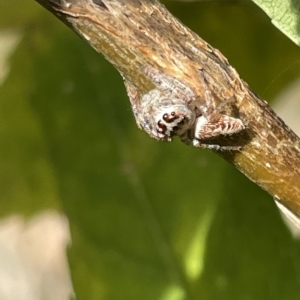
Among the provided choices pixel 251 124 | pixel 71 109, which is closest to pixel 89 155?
pixel 71 109

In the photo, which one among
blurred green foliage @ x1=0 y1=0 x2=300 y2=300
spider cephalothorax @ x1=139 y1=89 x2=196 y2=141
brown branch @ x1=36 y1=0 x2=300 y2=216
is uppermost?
brown branch @ x1=36 y1=0 x2=300 y2=216

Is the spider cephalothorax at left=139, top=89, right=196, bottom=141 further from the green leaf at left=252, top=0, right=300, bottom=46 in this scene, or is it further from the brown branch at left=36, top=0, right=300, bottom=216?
the green leaf at left=252, top=0, right=300, bottom=46

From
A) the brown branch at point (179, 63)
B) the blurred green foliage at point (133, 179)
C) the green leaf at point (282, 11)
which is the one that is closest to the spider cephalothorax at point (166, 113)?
the brown branch at point (179, 63)

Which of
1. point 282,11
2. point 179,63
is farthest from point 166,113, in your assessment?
point 282,11

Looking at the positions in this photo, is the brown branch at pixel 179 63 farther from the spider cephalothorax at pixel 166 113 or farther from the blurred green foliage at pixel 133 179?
the blurred green foliage at pixel 133 179

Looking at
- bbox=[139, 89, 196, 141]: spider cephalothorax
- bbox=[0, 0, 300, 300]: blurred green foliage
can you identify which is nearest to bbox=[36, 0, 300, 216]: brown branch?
bbox=[139, 89, 196, 141]: spider cephalothorax

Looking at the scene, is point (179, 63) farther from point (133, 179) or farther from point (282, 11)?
point (133, 179)
